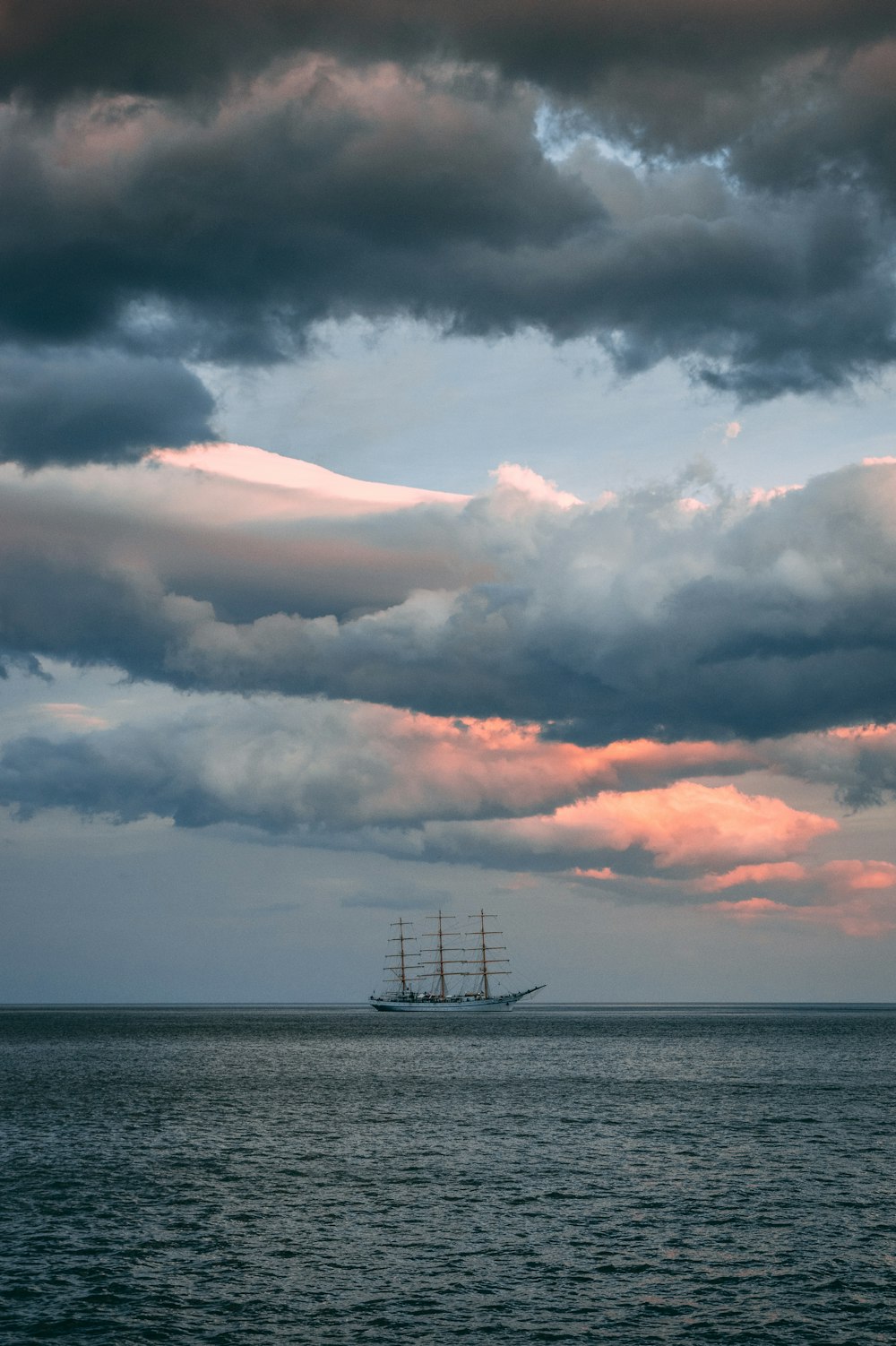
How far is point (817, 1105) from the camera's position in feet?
357

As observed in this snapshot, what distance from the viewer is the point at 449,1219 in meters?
59.9

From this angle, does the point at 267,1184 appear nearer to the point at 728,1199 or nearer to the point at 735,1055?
the point at 728,1199

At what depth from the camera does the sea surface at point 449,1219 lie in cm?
4397

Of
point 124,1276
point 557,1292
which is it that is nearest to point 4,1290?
point 124,1276

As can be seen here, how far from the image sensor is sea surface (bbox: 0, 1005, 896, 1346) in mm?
43969

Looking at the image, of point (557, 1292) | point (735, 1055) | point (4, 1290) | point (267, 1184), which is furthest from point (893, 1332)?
point (735, 1055)

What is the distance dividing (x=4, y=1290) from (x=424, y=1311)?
15806mm

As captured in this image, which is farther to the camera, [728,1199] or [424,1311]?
[728,1199]

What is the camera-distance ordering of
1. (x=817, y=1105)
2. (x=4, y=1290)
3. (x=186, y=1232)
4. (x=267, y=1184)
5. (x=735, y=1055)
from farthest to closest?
(x=735, y=1055) < (x=817, y=1105) < (x=267, y=1184) < (x=186, y=1232) < (x=4, y=1290)

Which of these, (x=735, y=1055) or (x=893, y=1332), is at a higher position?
(x=893, y=1332)

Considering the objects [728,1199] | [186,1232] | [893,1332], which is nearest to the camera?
[893,1332]

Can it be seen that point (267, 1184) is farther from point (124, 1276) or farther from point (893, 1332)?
point (893, 1332)

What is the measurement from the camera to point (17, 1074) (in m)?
147

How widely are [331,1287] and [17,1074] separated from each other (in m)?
111
